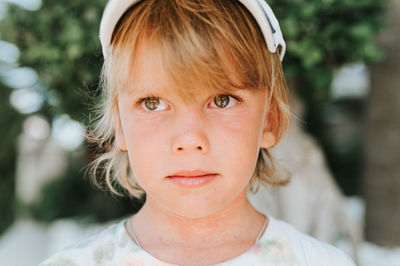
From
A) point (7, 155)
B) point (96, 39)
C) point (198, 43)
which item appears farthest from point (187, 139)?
point (7, 155)

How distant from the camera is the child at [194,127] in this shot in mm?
1315

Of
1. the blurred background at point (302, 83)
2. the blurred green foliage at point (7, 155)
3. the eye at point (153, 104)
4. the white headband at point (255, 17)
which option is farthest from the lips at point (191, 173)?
the blurred green foliage at point (7, 155)

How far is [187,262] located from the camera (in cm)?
145

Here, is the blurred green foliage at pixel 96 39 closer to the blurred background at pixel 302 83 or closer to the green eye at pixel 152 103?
the blurred background at pixel 302 83

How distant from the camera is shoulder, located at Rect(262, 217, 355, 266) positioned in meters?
1.48

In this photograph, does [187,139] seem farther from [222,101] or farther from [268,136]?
[268,136]

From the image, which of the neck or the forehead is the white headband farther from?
the neck

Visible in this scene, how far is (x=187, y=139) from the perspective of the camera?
1273mm

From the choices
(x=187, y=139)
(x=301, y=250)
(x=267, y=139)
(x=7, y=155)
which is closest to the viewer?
(x=187, y=139)

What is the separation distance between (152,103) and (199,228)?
0.45 m

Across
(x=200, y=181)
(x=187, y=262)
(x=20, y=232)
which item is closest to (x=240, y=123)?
(x=200, y=181)

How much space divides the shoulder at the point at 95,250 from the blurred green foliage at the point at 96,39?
0.66 m

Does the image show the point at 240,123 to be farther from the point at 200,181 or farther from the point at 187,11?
the point at 187,11

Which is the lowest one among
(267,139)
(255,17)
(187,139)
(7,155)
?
(7,155)
